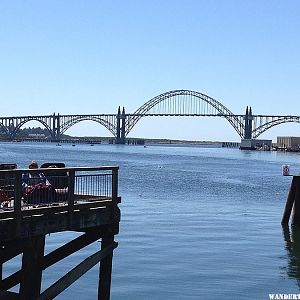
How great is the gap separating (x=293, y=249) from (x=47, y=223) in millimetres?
18237

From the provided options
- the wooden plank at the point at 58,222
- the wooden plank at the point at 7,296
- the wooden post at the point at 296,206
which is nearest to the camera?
the wooden plank at the point at 58,222

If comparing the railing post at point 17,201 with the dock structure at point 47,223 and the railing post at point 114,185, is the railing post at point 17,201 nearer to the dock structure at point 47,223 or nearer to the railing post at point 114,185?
the dock structure at point 47,223

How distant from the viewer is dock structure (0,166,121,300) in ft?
45.6

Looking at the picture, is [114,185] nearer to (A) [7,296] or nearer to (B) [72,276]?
(B) [72,276]

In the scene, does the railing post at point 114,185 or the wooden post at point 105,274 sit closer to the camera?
the wooden post at point 105,274

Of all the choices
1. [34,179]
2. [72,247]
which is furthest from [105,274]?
[34,179]

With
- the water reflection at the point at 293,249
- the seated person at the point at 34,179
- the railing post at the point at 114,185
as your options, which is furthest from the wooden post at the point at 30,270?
the water reflection at the point at 293,249

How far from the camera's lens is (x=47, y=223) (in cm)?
1437

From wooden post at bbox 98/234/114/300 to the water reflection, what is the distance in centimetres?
954

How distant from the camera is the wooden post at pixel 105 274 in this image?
16.2m

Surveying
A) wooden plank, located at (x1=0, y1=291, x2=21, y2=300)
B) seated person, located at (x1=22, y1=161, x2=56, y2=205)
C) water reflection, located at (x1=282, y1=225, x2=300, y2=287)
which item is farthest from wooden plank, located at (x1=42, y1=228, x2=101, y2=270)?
water reflection, located at (x1=282, y1=225, x2=300, y2=287)

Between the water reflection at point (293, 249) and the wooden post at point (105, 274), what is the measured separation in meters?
9.54

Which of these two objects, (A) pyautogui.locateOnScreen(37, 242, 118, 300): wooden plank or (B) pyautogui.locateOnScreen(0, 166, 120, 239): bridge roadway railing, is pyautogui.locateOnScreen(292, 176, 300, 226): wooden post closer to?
(B) pyautogui.locateOnScreen(0, 166, 120, 239): bridge roadway railing

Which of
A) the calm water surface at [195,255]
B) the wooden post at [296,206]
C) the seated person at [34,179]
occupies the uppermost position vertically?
the seated person at [34,179]
